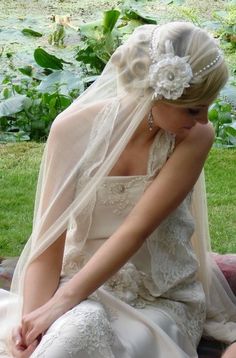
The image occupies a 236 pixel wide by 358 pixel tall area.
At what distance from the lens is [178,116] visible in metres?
2.60

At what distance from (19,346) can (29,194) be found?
2.16 m

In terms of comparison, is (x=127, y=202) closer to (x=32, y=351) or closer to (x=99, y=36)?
(x=32, y=351)

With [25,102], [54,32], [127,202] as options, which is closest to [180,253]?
[127,202]

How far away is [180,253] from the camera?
9.30ft

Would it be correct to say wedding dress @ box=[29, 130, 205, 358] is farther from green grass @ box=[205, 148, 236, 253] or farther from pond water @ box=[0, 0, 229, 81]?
pond water @ box=[0, 0, 229, 81]

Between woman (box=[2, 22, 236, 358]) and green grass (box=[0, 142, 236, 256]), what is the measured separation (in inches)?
54.4

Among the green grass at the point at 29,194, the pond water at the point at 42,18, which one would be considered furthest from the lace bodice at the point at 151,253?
the pond water at the point at 42,18

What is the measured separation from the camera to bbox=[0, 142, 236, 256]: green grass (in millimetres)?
4305

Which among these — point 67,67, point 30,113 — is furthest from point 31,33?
point 30,113

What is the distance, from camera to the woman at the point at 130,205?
2.57 metres

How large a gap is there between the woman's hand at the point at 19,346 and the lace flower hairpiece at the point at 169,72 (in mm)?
775

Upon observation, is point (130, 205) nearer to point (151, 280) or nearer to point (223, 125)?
point (151, 280)
